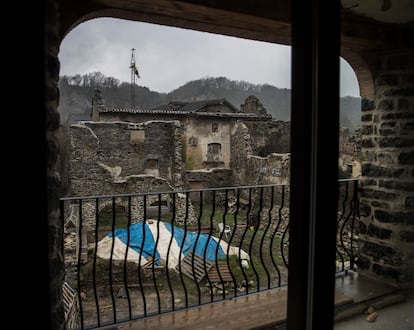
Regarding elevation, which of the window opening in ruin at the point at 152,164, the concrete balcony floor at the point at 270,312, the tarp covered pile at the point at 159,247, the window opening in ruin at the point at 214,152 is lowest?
the tarp covered pile at the point at 159,247

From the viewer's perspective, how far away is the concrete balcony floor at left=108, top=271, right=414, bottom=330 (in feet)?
6.20

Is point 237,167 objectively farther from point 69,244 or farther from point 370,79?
point 370,79

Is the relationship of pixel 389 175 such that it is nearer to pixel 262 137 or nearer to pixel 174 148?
pixel 174 148

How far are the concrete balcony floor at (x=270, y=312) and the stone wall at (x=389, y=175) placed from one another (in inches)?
8.6

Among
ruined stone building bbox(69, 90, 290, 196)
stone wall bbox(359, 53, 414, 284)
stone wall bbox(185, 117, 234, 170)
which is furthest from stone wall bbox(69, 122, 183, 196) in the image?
stone wall bbox(359, 53, 414, 284)

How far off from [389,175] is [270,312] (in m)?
1.48

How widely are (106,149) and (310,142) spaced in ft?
35.0

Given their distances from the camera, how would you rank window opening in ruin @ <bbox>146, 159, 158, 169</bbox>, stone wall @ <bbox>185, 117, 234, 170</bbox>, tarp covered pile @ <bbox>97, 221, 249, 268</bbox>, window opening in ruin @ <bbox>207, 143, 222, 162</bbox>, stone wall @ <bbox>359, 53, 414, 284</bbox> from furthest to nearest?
window opening in ruin @ <bbox>207, 143, 222, 162</bbox>
stone wall @ <bbox>185, 117, 234, 170</bbox>
window opening in ruin @ <bbox>146, 159, 158, 169</bbox>
tarp covered pile @ <bbox>97, 221, 249, 268</bbox>
stone wall @ <bbox>359, 53, 414, 284</bbox>

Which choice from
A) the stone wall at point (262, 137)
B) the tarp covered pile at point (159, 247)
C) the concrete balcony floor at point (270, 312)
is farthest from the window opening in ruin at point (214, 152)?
the concrete balcony floor at point (270, 312)

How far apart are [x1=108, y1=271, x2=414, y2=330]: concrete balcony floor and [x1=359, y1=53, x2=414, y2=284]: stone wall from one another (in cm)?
22

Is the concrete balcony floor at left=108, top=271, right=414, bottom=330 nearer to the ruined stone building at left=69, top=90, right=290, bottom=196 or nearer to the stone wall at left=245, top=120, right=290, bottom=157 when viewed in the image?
the ruined stone building at left=69, top=90, right=290, bottom=196

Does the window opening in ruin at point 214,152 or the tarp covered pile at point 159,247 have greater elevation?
the window opening in ruin at point 214,152

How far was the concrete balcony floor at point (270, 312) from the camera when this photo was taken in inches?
74.5

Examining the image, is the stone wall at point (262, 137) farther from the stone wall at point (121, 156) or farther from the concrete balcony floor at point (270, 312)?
the concrete balcony floor at point (270, 312)
